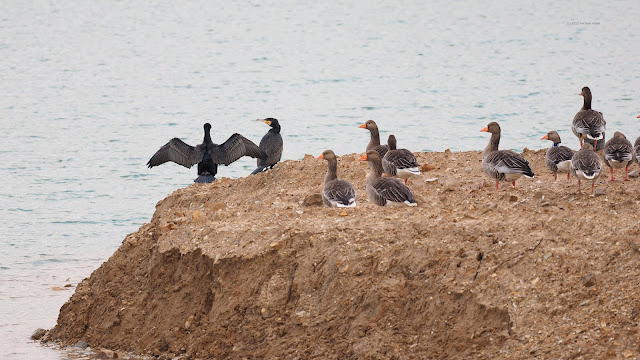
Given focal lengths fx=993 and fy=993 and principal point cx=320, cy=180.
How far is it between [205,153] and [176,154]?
572 mm

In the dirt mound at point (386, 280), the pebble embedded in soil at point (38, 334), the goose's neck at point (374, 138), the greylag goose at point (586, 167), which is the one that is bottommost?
the pebble embedded in soil at point (38, 334)

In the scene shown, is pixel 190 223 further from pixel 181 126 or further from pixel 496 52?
pixel 496 52

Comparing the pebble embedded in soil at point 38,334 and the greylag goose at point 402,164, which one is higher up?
the greylag goose at point 402,164

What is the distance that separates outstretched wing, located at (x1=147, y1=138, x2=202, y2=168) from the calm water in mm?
1874

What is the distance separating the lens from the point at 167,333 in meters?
12.1

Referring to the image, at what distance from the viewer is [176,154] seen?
1894 centimetres

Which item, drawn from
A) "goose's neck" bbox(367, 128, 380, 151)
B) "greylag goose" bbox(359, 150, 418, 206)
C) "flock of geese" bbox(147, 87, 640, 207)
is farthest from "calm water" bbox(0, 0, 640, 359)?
"goose's neck" bbox(367, 128, 380, 151)

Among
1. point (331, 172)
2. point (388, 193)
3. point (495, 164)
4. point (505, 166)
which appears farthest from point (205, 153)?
point (505, 166)

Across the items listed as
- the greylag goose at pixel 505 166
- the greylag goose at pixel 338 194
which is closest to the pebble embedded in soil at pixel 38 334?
the greylag goose at pixel 338 194

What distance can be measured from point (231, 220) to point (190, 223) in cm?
56

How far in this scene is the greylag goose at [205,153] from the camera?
18.8 m

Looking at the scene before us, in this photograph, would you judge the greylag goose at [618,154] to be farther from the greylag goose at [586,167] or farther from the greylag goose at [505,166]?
the greylag goose at [505,166]

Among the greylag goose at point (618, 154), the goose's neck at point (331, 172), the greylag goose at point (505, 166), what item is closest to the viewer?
the greylag goose at point (505, 166)

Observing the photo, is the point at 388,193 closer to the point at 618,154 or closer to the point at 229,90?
the point at 618,154
